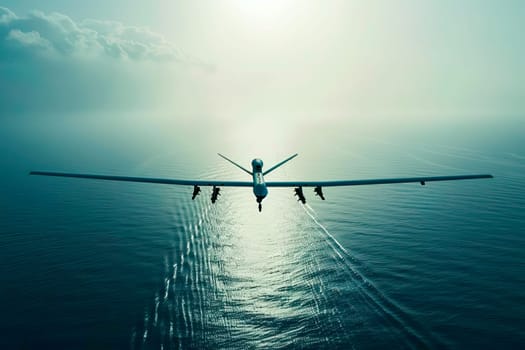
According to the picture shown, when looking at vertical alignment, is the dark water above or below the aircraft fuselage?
below

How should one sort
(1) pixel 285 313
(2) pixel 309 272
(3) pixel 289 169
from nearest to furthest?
(1) pixel 285 313, (2) pixel 309 272, (3) pixel 289 169

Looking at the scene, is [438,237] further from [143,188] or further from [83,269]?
[143,188]

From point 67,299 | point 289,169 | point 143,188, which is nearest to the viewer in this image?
point 67,299

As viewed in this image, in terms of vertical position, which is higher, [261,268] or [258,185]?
[258,185]

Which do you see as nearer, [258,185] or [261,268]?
[258,185]

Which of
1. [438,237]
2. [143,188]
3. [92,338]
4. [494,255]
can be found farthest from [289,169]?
[92,338]

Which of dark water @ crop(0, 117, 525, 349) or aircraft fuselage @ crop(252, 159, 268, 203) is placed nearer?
dark water @ crop(0, 117, 525, 349)

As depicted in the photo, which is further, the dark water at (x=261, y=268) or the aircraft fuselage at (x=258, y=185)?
the aircraft fuselage at (x=258, y=185)

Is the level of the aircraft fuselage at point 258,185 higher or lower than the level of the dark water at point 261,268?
higher
